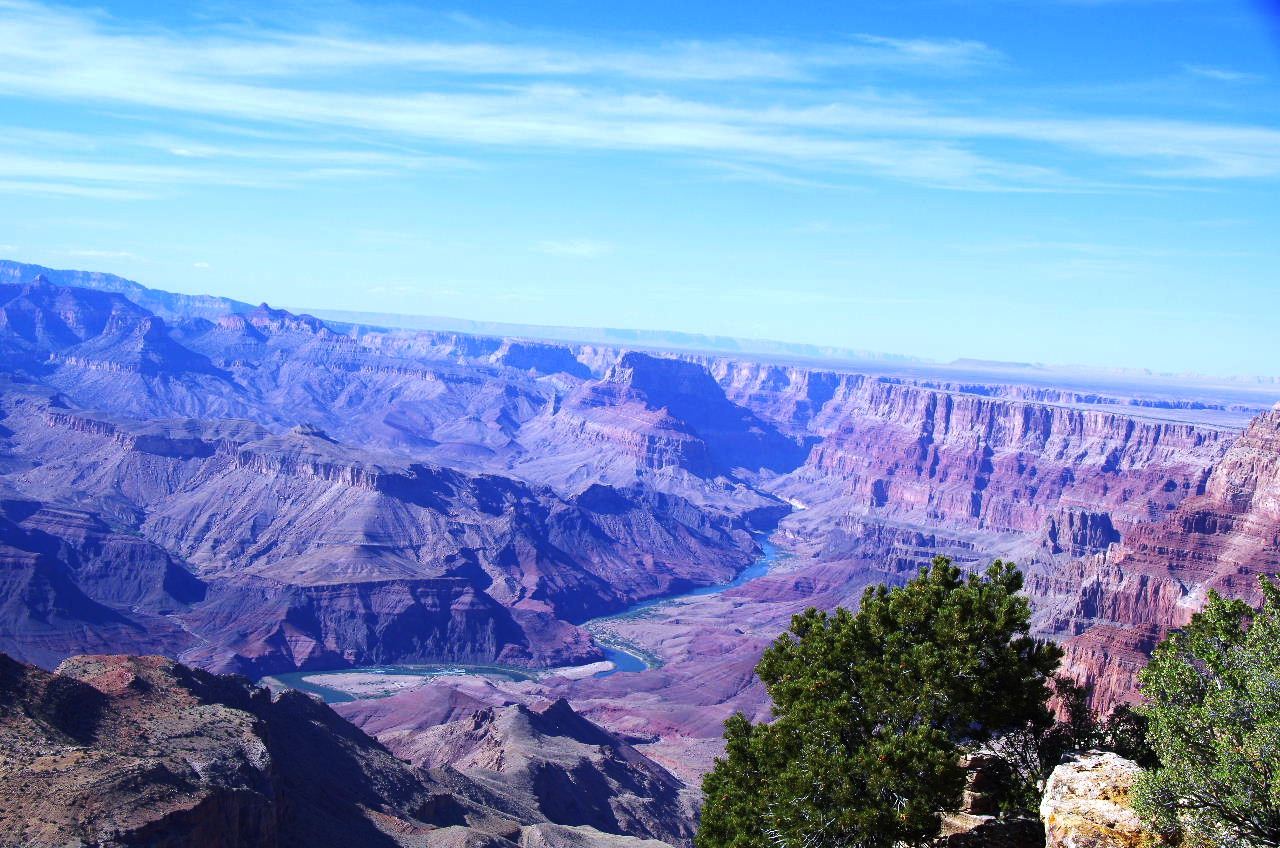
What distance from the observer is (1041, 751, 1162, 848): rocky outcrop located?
2533 cm

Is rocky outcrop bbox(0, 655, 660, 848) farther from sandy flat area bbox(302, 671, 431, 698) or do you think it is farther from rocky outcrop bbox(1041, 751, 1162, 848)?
sandy flat area bbox(302, 671, 431, 698)

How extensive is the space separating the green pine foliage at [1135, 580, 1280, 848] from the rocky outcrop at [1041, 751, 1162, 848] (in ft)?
4.28

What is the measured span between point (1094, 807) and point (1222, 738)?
166 inches

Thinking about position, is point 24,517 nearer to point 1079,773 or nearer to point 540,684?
point 540,684

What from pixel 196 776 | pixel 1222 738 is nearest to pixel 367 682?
pixel 196 776

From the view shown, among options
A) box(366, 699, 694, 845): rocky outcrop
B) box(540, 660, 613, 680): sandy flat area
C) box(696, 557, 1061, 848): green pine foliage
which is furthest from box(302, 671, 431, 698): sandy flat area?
box(696, 557, 1061, 848): green pine foliage

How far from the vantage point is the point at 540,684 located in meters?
161

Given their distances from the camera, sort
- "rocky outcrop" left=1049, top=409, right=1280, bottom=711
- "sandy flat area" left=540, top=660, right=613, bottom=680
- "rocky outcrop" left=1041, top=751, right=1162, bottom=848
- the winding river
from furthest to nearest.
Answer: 1. "sandy flat area" left=540, top=660, right=613, bottom=680
2. the winding river
3. "rocky outcrop" left=1049, top=409, right=1280, bottom=711
4. "rocky outcrop" left=1041, top=751, right=1162, bottom=848

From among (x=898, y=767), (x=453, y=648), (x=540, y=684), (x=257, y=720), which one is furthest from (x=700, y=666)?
(x=898, y=767)

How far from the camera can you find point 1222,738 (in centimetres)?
2350

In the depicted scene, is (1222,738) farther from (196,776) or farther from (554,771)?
(554,771)

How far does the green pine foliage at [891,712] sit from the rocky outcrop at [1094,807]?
2.83 meters

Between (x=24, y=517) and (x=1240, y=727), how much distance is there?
212 metres

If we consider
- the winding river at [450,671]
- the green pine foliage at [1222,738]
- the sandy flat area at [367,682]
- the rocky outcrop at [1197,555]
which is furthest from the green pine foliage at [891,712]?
the sandy flat area at [367,682]
